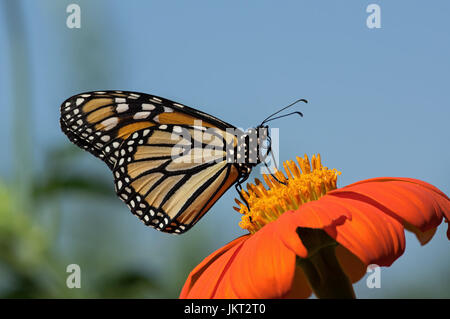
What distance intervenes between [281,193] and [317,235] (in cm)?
26

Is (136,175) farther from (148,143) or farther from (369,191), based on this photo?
(369,191)

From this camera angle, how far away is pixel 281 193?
1.56 m

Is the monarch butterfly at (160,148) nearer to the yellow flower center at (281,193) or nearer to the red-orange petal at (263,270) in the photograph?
the yellow flower center at (281,193)

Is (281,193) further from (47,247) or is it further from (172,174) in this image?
(47,247)

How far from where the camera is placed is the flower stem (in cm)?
128

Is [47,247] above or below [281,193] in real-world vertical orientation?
below

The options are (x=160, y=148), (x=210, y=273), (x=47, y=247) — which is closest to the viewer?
(x=210, y=273)

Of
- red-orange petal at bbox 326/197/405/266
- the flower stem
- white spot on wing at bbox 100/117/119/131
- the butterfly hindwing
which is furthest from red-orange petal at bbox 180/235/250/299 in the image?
white spot on wing at bbox 100/117/119/131

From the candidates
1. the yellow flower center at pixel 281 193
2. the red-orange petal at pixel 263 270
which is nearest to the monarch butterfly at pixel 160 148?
the yellow flower center at pixel 281 193

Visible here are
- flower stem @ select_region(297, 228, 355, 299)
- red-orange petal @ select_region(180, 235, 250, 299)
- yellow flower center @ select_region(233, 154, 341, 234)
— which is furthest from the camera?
yellow flower center @ select_region(233, 154, 341, 234)

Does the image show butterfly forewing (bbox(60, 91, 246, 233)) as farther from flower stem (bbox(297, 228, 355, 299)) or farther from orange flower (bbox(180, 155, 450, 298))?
flower stem (bbox(297, 228, 355, 299))

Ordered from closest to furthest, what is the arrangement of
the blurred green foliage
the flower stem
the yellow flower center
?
1. the flower stem
2. the yellow flower center
3. the blurred green foliage

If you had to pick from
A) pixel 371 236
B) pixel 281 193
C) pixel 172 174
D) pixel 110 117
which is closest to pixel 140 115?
pixel 110 117
